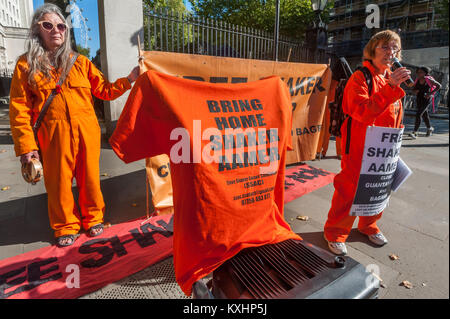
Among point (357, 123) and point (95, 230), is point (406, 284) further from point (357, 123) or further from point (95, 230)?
point (95, 230)

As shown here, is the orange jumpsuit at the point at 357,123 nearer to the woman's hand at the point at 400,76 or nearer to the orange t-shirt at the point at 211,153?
the woman's hand at the point at 400,76

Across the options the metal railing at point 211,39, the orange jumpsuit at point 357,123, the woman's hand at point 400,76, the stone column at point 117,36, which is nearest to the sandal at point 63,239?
the orange jumpsuit at point 357,123

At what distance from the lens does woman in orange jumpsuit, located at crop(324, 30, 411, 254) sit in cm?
218

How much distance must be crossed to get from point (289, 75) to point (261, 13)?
75.8ft

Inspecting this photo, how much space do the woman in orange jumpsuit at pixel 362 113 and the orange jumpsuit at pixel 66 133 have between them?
2.16m

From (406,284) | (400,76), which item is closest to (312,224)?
(406,284)

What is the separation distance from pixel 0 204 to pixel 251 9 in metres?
25.5

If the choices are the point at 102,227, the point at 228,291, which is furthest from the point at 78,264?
the point at 228,291

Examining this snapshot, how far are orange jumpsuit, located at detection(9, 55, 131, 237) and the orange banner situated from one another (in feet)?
2.04

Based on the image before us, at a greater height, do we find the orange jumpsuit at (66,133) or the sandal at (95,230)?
the orange jumpsuit at (66,133)

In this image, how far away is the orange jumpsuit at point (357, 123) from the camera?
85.4 inches

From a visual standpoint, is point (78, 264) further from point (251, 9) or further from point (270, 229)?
point (251, 9)

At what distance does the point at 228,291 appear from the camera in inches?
52.1

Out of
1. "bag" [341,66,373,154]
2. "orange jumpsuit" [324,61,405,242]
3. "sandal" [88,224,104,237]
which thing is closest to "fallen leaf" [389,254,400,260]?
"orange jumpsuit" [324,61,405,242]
